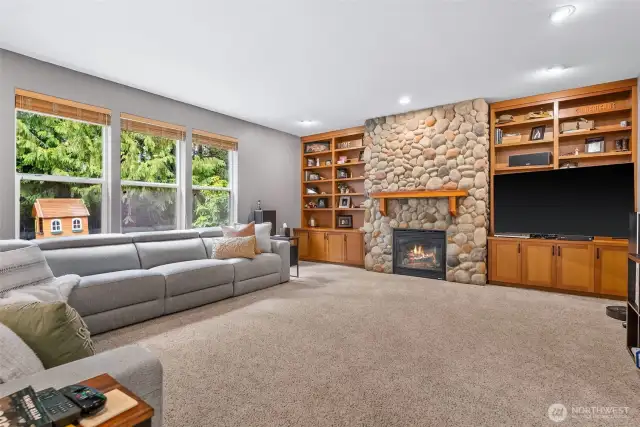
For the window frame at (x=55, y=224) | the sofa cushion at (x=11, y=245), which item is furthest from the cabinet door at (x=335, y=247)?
the sofa cushion at (x=11, y=245)

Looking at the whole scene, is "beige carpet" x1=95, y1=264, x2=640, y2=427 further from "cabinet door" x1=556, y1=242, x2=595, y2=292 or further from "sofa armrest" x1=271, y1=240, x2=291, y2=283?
"sofa armrest" x1=271, y1=240, x2=291, y2=283

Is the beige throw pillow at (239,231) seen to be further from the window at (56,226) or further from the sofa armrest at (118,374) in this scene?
the sofa armrest at (118,374)

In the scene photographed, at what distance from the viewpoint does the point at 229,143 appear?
573cm

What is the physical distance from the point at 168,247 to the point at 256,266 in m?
1.09

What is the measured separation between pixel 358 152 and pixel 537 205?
10.8ft

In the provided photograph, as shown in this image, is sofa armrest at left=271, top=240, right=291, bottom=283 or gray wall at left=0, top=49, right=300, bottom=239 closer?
gray wall at left=0, top=49, right=300, bottom=239

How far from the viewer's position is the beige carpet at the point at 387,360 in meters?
1.81

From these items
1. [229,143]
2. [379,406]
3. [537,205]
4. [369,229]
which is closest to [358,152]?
[369,229]

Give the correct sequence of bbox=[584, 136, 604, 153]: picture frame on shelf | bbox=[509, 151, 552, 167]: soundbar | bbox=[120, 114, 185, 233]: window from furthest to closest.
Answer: bbox=[509, 151, 552, 167]: soundbar, bbox=[120, 114, 185, 233]: window, bbox=[584, 136, 604, 153]: picture frame on shelf

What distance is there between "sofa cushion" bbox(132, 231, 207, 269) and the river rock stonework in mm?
2943

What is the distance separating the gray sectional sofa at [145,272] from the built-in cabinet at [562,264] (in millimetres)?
3170

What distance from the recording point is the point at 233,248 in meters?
4.38

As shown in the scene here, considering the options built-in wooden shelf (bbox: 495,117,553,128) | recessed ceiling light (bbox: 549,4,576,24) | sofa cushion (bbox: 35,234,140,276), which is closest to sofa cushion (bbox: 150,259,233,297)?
sofa cushion (bbox: 35,234,140,276)

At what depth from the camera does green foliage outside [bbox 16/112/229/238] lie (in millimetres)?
3602
